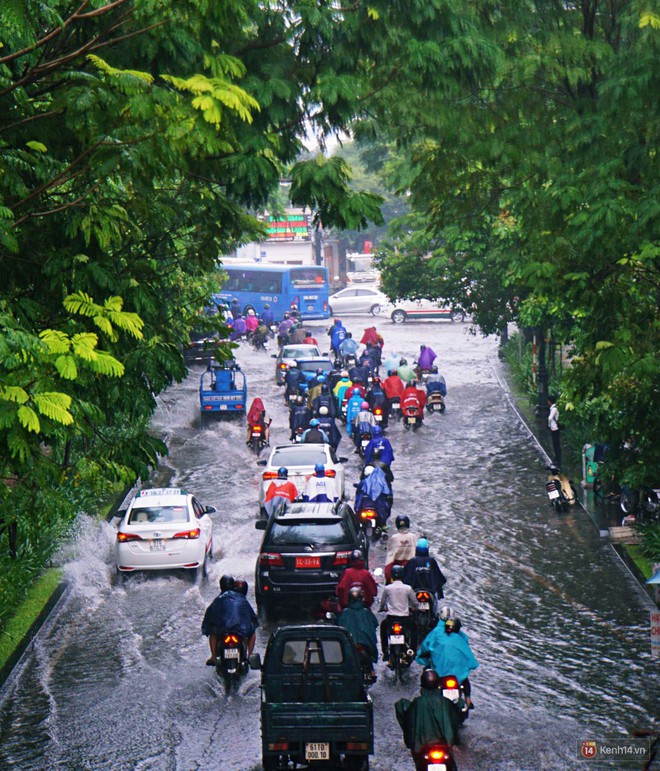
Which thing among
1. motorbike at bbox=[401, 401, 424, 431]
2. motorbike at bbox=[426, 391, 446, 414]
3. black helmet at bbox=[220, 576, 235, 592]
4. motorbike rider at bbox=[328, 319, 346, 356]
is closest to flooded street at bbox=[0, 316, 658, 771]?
black helmet at bbox=[220, 576, 235, 592]

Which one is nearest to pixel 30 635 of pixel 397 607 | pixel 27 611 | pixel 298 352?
pixel 27 611

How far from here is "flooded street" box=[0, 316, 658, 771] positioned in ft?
42.8

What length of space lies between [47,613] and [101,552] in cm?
350

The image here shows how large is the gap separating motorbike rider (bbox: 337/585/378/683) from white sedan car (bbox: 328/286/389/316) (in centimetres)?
5470

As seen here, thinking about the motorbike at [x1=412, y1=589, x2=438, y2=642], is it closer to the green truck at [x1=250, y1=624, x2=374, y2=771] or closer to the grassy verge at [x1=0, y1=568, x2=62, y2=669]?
the green truck at [x1=250, y1=624, x2=374, y2=771]

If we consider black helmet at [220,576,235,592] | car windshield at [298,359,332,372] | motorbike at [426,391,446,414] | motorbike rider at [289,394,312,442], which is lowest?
motorbike at [426,391,446,414]

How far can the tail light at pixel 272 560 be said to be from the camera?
1741 centimetres

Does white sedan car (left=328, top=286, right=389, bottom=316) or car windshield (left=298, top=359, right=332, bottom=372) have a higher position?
car windshield (left=298, top=359, right=332, bottom=372)

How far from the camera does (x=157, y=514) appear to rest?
20391 mm

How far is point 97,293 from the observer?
11352 mm

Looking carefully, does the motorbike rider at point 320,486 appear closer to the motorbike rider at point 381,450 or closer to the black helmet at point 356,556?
the motorbike rider at point 381,450

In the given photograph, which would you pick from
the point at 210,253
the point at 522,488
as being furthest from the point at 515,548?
the point at 210,253

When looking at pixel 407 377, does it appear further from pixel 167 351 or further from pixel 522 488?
pixel 167 351

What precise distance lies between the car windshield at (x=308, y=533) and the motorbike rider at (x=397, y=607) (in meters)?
2.25
